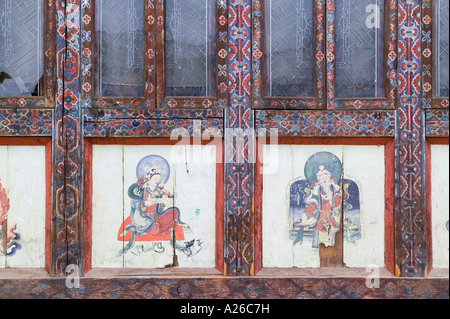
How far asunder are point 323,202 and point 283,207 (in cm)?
33

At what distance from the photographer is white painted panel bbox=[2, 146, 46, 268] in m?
4.12

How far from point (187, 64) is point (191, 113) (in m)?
0.43

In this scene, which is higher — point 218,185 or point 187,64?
point 187,64

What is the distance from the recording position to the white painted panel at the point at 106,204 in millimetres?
4129

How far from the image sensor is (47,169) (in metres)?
4.11

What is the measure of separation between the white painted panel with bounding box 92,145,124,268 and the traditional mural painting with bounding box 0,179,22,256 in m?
0.65

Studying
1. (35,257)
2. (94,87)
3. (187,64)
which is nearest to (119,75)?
(94,87)

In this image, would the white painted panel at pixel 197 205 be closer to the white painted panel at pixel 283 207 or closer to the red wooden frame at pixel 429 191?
the white painted panel at pixel 283 207

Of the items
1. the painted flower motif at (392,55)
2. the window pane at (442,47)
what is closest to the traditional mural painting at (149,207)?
the painted flower motif at (392,55)

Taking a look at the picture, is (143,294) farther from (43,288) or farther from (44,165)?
(44,165)

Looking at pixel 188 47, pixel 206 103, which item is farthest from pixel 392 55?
pixel 188 47

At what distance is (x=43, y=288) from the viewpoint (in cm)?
402

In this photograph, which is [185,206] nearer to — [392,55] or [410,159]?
[410,159]

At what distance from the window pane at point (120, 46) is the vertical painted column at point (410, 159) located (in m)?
2.18
